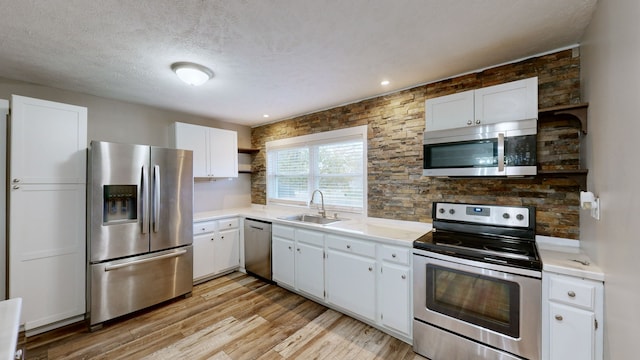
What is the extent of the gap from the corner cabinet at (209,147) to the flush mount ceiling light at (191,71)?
56.2 inches

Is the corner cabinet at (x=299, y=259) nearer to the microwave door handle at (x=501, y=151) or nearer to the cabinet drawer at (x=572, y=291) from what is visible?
the microwave door handle at (x=501, y=151)

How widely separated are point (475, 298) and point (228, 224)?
10.2ft

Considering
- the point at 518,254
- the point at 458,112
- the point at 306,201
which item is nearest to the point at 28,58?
the point at 306,201

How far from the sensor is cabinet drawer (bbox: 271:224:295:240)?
306 cm

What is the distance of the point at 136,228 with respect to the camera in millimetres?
2623

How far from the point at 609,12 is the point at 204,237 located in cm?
405

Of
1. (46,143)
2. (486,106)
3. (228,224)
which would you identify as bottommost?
(228,224)

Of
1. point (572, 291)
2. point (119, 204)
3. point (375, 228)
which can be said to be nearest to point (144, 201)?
point (119, 204)

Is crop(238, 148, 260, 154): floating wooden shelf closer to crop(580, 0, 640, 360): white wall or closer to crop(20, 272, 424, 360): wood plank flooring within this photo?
crop(20, 272, 424, 360): wood plank flooring

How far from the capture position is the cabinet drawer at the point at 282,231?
3059 mm

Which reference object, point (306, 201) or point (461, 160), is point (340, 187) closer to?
point (306, 201)

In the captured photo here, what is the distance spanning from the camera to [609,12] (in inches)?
49.5

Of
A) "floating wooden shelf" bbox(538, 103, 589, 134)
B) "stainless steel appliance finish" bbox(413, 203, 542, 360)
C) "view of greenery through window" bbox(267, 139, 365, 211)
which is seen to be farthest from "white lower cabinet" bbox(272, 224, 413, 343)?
"floating wooden shelf" bbox(538, 103, 589, 134)

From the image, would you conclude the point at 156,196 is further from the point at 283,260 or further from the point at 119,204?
the point at 283,260
